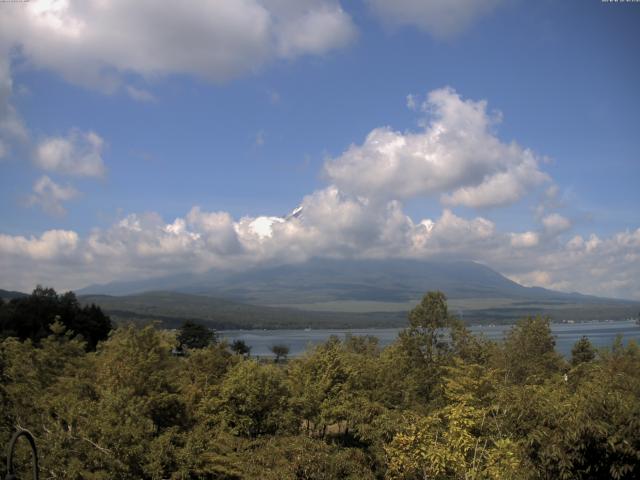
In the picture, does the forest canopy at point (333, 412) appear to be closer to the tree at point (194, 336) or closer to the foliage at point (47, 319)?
the foliage at point (47, 319)

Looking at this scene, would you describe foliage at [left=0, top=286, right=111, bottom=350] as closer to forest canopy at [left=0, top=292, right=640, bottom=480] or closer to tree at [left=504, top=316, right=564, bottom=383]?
forest canopy at [left=0, top=292, right=640, bottom=480]

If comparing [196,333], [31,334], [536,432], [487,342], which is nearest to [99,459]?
[536,432]

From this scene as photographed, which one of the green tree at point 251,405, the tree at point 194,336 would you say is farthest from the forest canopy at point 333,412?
the tree at point 194,336

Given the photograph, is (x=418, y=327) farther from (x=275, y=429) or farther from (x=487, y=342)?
(x=275, y=429)

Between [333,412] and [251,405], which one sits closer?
[251,405]

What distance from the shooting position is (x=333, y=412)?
26672 millimetres

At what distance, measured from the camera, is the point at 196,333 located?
76.8 metres

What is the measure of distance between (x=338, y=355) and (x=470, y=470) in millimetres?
15182

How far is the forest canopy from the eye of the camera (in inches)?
447

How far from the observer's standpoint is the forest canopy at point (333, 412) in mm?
11352

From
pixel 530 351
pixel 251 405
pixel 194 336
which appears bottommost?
pixel 194 336

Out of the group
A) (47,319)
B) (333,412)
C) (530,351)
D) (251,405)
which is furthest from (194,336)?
(251,405)

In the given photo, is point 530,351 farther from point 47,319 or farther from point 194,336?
point 47,319


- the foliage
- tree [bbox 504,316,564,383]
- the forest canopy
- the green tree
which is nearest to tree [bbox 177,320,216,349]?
the foliage
